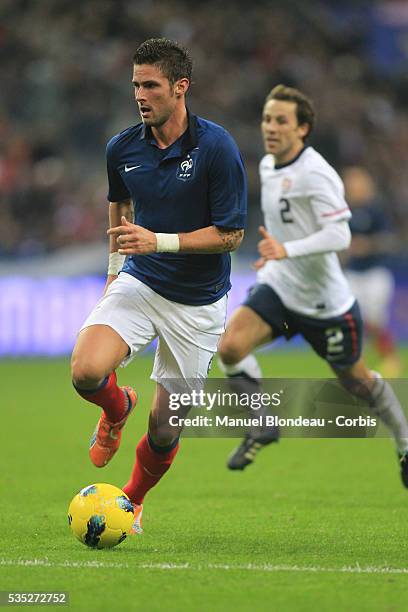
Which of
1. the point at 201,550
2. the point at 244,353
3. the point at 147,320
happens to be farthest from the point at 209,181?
the point at 244,353

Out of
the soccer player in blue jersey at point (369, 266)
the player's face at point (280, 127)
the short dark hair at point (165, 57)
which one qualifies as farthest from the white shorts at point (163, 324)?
the soccer player in blue jersey at point (369, 266)

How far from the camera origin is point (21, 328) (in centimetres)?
1705

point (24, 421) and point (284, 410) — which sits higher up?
point (284, 410)

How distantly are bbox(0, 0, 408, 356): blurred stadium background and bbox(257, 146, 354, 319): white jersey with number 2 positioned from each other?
8.77m

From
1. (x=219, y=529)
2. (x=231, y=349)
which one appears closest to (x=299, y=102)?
(x=231, y=349)

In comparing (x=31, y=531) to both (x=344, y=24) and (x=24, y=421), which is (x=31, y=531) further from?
(x=344, y=24)

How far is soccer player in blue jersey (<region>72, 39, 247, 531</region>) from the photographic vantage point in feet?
20.0

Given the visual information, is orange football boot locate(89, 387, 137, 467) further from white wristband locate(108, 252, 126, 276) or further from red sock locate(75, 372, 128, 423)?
white wristband locate(108, 252, 126, 276)

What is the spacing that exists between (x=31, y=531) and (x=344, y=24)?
20.3 metres

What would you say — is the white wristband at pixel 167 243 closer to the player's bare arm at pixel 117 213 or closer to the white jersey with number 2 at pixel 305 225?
the player's bare arm at pixel 117 213

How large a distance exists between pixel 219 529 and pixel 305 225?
2601 millimetres

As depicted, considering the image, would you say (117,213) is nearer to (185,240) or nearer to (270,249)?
(185,240)

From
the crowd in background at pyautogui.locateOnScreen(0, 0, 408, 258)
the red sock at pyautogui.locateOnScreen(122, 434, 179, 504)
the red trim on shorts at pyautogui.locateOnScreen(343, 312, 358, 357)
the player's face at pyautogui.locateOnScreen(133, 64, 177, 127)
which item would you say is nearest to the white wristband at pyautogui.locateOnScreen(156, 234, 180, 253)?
the player's face at pyautogui.locateOnScreen(133, 64, 177, 127)

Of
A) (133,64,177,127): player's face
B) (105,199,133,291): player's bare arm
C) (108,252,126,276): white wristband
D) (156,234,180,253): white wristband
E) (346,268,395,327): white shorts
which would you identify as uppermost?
(133,64,177,127): player's face
